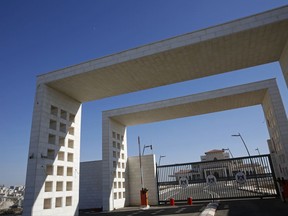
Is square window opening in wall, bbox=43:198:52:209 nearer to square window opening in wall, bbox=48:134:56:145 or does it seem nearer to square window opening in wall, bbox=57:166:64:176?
square window opening in wall, bbox=57:166:64:176

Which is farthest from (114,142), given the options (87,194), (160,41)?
(160,41)

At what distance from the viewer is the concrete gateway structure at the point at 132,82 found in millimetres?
10711

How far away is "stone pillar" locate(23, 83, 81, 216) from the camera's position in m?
11.8

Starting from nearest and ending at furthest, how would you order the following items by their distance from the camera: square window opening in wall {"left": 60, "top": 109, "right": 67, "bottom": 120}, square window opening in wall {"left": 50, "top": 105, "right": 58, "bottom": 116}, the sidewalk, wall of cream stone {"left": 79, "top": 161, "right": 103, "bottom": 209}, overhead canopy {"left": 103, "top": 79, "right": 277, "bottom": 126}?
the sidewalk
square window opening in wall {"left": 50, "top": 105, "right": 58, "bottom": 116}
square window opening in wall {"left": 60, "top": 109, "right": 67, "bottom": 120}
overhead canopy {"left": 103, "top": 79, "right": 277, "bottom": 126}
wall of cream stone {"left": 79, "top": 161, "right": 103, "bottom": 209}

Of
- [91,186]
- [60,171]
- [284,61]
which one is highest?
[284,61]

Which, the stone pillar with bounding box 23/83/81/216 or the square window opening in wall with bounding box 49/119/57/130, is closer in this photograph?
the stone pillar with bounding box 23/83/81/216

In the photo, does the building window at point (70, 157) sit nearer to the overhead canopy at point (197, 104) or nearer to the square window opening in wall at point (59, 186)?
the square window opening in wall at point (59, 186)

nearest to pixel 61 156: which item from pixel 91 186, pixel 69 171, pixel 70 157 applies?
pixel 70 157

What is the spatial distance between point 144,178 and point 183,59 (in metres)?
14.8

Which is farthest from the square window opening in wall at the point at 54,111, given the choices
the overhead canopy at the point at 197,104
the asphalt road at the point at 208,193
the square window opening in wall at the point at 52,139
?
the asphalt road at the point at 208,193

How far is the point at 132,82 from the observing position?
46.7 feet

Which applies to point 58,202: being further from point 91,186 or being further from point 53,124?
point 91,186

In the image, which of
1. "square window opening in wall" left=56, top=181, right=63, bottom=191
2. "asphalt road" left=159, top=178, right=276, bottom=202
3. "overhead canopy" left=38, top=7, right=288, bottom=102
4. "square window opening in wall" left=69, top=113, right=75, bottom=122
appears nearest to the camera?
"overhead canopy" left=38, top=7, right=288, bottom=102

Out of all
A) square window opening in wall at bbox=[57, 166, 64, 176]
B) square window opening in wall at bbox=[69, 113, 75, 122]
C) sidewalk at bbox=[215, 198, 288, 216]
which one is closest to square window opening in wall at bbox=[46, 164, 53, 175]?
square window opening in wall at bbox=[57, 166, 64, 176]
